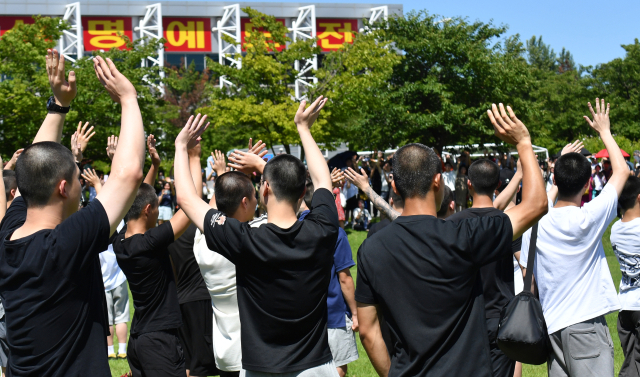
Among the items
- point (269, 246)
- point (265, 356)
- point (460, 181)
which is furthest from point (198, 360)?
point (460, 181)

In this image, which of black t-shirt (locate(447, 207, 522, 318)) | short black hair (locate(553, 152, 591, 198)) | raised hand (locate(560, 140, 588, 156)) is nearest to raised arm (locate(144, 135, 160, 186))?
black t-shirt (locate(447, 207, 522, 318))

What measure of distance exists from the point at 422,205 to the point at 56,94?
2.29 metres

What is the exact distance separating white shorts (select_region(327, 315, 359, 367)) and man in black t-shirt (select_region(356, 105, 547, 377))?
2.03 metres

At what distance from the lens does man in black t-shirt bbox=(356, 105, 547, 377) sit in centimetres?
277

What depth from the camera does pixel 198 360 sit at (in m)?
5.18

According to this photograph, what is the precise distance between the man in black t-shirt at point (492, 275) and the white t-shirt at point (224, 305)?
5.60 feet

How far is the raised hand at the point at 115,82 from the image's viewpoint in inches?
114

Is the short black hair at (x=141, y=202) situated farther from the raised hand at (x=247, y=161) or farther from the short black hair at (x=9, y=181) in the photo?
the short black hair at (x=9, y=181)

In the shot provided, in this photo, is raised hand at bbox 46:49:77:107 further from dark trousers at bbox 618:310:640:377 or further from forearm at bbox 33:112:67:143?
dark trousers at bbox 618:310:640:377

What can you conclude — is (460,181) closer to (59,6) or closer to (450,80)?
(450,80)

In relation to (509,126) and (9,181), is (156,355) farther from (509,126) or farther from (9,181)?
(509,126)

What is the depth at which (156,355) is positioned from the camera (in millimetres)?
4426

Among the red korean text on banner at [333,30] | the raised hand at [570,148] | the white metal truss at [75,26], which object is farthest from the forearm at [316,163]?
the red korean text on banner at [333,30]

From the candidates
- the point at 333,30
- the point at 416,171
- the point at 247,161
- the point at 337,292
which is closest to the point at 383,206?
the point at 337,292
